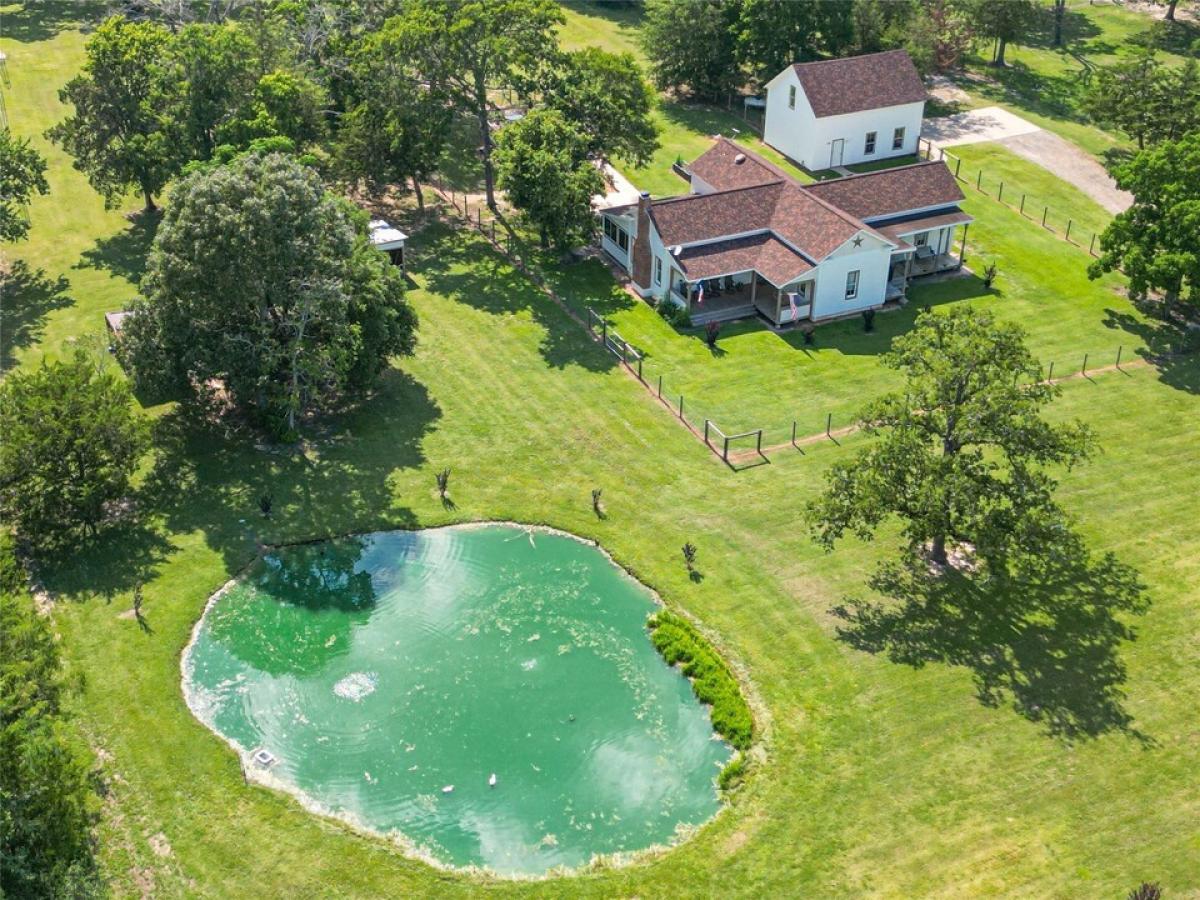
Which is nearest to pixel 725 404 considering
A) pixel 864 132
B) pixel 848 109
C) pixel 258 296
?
pixel 258 296

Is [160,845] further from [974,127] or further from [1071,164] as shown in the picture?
[974,127]

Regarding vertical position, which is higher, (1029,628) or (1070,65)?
(1070,65)

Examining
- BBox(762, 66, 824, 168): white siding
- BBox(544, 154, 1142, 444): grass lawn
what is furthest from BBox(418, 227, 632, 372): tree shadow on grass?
BBox(762, 66, 824, 168): white siding

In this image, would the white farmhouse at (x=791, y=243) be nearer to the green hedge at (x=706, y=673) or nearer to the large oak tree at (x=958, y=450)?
the large oak tree at (x=958, y=450)

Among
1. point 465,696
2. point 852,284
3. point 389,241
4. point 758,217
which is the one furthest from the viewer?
point 758,217

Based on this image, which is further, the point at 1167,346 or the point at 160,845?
the point at 1167,346

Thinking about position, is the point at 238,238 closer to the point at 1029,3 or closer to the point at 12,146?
the point at 12,146

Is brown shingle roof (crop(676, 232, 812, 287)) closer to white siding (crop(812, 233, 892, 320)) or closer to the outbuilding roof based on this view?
white siding (crop(812, 233, 892, 320))
